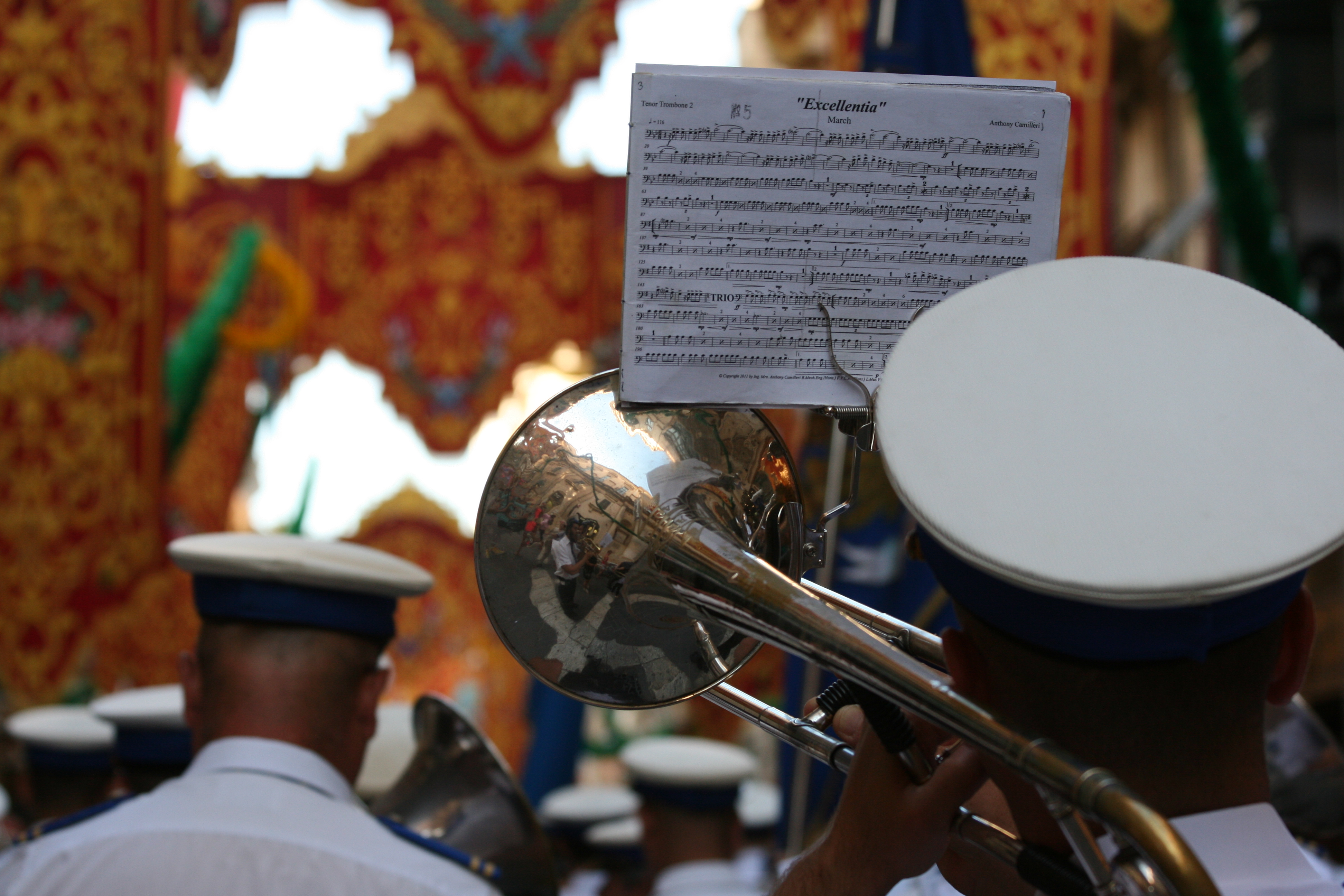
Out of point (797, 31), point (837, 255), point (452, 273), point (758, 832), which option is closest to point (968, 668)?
point (837, 255)

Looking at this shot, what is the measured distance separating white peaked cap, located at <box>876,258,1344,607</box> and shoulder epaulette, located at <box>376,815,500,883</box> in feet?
4.11

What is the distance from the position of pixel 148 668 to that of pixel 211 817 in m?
3.31

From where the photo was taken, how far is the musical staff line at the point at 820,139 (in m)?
1.04

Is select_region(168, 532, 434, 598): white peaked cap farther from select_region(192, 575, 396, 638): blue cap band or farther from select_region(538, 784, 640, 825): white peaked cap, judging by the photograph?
select_region(538, 784, 640, 825): white peaked cap

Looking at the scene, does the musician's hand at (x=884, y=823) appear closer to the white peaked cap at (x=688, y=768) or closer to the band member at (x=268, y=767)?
the band member at (x=268, y=767)

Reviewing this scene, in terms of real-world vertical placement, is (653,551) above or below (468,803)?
above

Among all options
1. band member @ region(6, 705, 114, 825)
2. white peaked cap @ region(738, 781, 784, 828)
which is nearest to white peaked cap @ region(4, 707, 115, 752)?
band member @ region(6, 705, 114, 825)

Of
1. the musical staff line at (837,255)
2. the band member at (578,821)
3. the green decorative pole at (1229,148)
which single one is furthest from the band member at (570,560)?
the band member at (578,821)

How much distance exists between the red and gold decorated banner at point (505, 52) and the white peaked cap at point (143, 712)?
5554mm

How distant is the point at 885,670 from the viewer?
885 millimetres

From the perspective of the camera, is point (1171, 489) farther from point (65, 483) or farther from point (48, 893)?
point (65, 483)

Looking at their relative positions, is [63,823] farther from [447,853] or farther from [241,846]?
[447,853]

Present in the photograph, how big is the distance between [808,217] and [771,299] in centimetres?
8

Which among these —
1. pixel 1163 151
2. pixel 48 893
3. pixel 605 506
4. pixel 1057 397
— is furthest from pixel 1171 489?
pixel 1163 151
